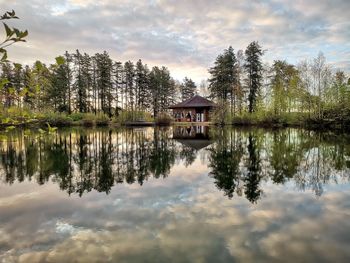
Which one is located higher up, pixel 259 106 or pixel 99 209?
pixel 259 106

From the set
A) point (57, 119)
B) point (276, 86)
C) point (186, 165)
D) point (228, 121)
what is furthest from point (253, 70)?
point (186, 165)

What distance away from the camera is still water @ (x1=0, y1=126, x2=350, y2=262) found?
372 cm

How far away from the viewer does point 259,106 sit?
3894 cm

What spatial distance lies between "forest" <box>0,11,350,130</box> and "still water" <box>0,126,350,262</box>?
908 inches

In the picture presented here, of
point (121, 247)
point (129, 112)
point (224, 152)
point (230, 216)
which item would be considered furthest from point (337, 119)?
point (121, 247)

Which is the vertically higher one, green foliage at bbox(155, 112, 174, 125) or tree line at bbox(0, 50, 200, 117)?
tree line at bbox(0, 50, 200, 117)

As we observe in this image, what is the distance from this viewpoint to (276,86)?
133 feet

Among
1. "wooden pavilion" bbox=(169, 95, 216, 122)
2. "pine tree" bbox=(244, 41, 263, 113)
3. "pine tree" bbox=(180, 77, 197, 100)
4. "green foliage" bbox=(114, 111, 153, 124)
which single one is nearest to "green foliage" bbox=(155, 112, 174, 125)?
"green foliage" bbox=(114, 111, 153, 124)

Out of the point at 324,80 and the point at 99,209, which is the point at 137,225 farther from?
the point at 324,80

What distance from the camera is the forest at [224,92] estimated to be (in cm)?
3472

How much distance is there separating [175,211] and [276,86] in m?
39.1

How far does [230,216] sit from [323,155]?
28.1 feet

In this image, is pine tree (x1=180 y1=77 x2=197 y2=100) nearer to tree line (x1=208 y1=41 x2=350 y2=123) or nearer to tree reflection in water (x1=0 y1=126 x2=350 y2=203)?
tree line (x1=208 y1=41 x2=350 y2=123)

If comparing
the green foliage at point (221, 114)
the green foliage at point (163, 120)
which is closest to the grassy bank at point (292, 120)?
the green foliage at point (221, 114)
